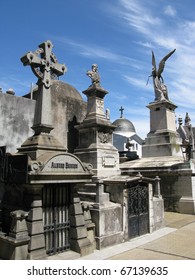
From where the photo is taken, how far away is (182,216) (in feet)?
37.3

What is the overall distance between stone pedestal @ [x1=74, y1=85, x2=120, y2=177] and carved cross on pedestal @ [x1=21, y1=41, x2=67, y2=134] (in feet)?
13.2

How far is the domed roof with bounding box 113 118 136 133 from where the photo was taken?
44.2 meters

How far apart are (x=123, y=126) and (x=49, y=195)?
128ft

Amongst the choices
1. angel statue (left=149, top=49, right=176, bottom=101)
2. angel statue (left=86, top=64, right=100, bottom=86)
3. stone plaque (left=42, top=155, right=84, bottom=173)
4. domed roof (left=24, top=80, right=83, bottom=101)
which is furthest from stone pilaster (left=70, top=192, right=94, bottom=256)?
angel statue (left=149, top=49, right=176, bottom=101)

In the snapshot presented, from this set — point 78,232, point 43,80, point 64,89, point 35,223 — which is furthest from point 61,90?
point 35,223

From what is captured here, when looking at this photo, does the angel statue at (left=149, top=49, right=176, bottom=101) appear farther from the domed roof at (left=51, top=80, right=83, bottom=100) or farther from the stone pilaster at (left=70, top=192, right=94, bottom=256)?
the stone pilaster at (left=70, top=192, right=94, bottom=256)

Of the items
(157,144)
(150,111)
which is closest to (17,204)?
(157,144)

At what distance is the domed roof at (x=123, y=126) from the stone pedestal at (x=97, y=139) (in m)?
32.4

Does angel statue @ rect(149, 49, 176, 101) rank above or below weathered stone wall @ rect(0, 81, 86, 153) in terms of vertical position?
above

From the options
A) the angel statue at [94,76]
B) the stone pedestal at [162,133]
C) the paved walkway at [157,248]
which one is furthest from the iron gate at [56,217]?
the stone pedestal at [162,133]

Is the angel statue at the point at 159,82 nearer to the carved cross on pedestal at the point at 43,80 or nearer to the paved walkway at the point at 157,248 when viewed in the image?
the paved walkway at the point at 157,248

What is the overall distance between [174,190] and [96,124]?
5.29m

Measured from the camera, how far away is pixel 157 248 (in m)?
6.89

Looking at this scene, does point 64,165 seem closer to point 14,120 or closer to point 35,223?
point 35,223
